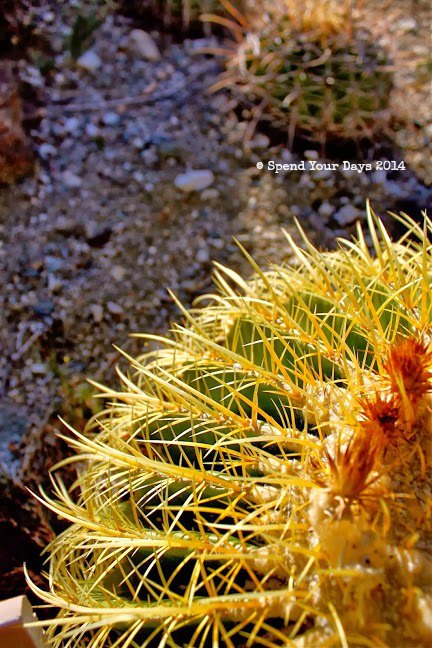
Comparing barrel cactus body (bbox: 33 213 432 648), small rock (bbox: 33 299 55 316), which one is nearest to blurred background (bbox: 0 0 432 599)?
small rock (bbox: 33 299 55 316)

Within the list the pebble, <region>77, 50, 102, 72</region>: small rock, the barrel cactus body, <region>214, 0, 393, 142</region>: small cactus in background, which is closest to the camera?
the barrel cactus body

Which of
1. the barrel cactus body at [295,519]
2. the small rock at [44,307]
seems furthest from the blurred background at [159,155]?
the barrel cactus body at [295,519]

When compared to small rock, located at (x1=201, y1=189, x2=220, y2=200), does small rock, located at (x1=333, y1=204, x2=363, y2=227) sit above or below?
below

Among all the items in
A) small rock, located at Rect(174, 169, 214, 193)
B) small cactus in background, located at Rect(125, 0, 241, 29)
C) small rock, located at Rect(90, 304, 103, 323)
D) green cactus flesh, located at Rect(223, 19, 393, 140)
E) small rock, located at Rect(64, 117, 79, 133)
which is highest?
small cactus in background, located at Rect(125, 0, 241, 29)

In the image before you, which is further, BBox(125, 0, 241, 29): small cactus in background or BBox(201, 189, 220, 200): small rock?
BBox(125, 0, 241, 29): small cactus in background

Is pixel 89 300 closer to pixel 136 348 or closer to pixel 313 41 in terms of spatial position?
pixel 136 348

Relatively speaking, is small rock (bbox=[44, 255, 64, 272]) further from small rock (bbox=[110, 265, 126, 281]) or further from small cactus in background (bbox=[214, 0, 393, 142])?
small cactus in background (bbox=[214, 0, 393, 142])
